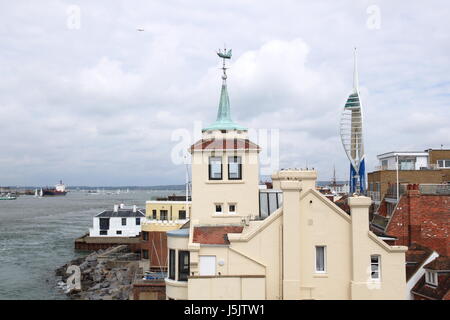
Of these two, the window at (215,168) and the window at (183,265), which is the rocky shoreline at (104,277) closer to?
the window at (183,265)

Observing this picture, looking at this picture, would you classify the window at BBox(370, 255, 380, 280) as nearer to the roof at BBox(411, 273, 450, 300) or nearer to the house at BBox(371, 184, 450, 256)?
the roof at BBox(411, 273, 450, 300)

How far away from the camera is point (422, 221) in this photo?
26.4 m

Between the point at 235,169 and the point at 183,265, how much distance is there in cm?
444

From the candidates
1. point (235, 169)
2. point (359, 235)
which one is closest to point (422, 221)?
point (359, 235)

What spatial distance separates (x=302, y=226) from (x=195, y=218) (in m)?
4.48

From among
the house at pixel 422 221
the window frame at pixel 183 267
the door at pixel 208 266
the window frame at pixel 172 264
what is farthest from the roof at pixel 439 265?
the window frame at pixel 172 264

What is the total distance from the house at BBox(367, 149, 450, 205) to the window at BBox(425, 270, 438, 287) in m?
9.07

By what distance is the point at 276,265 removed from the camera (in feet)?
58.0

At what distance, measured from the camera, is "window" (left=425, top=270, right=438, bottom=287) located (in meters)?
20.9

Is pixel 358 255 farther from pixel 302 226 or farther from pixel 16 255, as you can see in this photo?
pixel 16 255

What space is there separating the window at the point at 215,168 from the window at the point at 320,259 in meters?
4.96

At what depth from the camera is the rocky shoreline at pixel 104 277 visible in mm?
39344

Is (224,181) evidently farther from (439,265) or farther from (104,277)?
(104,277)
